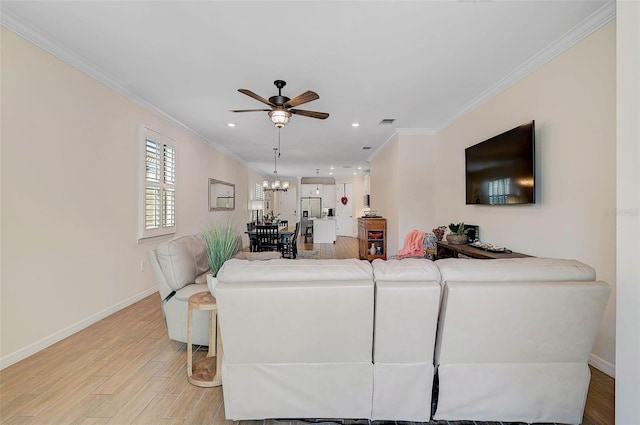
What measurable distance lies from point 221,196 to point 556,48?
20.7 feet

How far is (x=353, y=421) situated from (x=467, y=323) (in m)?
0.87

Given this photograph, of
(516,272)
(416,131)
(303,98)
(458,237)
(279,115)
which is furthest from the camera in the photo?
(416,131)

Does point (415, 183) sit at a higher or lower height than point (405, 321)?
higher

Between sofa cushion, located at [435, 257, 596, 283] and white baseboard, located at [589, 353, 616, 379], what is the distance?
1.21 m

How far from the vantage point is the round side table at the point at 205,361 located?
1.93 m

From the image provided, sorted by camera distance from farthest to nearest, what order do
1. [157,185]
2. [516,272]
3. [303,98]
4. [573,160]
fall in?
[157,185]
[303,98]
[573,160]
[516,272]

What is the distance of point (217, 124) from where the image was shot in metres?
4.90

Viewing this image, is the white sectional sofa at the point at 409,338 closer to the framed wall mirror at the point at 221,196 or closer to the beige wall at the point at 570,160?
the beige wall at the point at 570,160

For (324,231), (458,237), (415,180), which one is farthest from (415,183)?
(324,231)

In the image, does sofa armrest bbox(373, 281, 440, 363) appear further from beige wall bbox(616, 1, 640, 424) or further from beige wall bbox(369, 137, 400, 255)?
beige wall bbox(369, 137, 400, 255)

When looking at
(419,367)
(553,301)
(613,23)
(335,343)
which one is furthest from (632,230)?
(613,23)

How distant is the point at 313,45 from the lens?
8.24ft

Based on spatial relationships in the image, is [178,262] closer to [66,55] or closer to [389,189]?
[66,55]

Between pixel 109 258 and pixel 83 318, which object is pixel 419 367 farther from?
pixel 109 258
